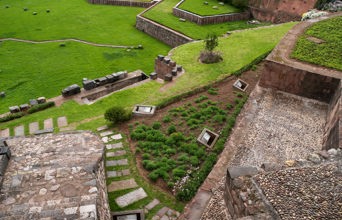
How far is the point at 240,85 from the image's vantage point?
15.4 m

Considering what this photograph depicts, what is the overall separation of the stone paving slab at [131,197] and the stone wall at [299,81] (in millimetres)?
8447

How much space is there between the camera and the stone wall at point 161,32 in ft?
84.8

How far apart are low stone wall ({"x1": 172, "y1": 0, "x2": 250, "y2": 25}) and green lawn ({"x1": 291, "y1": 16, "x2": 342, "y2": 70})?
11.7 meters

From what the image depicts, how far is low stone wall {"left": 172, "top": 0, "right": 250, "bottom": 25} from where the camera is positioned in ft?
92.4

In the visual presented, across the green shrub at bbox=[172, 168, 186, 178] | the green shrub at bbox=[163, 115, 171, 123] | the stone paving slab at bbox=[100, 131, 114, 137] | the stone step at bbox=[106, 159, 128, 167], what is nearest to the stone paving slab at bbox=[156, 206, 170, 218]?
the green shrub at bbox=[172, 168, 186, 178]

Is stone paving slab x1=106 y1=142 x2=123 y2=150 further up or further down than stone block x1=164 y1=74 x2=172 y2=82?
further down

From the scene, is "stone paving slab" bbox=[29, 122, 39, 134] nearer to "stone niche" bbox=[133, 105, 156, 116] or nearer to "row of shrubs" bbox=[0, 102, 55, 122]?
"row of shrubs" bbox=[0, 102, 55, 122]

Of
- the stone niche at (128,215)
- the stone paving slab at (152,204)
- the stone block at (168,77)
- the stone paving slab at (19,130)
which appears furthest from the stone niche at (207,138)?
the stone paving slab at (19,130)

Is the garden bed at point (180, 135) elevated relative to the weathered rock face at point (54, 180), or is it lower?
lower

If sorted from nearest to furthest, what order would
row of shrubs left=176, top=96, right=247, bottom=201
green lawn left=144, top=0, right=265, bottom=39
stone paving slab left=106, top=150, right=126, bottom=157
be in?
row of shrubs left=176, top=96, right=247, bottom=201, stone paving slab left=106, top=150, right=126, bottom=157, green lawn left=144, top=0, right=265, bottom=39

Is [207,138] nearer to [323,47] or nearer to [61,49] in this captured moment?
[323,47]

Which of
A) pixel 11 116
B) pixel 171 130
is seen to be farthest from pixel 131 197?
→ pixel 11 116

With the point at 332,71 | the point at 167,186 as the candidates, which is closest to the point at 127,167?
the point at 167,186

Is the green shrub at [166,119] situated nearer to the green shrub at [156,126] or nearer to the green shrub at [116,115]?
the green shrub at [156,126]
